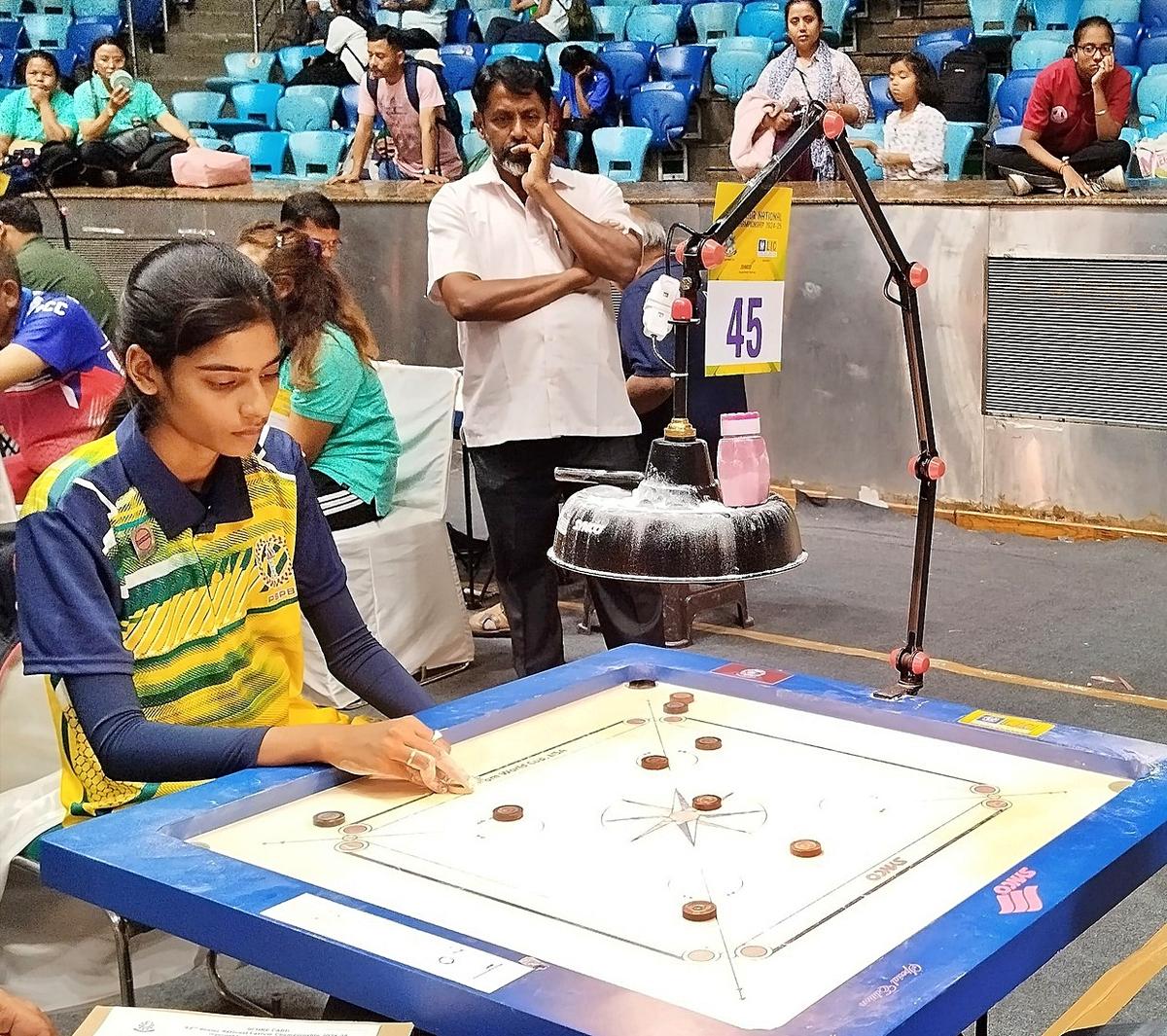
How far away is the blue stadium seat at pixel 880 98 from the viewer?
9.10m

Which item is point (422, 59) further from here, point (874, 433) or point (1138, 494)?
point (1138, 494)

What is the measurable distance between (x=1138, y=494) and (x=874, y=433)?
1072 millimetres

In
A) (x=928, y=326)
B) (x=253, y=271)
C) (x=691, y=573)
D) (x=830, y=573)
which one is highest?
(x=253, y=271)

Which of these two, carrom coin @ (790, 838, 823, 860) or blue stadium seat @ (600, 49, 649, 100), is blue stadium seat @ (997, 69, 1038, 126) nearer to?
blue stadium seat @ (600, 49, 649, 100)

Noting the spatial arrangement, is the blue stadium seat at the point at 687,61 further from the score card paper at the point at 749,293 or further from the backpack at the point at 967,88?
the score card paper at the point at 749,293

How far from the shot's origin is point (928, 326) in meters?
6.35

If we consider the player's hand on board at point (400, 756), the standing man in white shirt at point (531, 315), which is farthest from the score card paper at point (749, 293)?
the standing man in white shirt at point (531, 315)

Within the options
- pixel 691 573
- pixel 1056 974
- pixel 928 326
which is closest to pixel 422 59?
pixel 928 326

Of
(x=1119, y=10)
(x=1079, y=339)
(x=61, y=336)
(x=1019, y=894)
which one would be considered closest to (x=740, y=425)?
(x=1019, y=894)

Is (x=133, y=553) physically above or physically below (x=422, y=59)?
below

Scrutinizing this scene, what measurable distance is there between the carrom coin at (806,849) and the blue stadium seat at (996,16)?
8.29m

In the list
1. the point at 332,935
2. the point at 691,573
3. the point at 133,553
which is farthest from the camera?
the point at 133,553

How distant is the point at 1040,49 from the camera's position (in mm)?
8609

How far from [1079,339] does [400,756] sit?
4.72 metres
